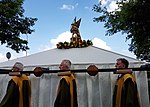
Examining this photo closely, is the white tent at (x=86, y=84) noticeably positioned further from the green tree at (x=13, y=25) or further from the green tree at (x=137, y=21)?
the green tree at (x=13, y=25)

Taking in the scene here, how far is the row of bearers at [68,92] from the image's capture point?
320 centimetres

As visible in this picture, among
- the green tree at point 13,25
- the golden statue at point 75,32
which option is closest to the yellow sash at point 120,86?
the golden statue at point 75,32

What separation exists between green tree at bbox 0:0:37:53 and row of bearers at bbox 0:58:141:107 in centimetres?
1089

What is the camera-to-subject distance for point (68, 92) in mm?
3322

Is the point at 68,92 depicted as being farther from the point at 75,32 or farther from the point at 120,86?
the point at 75,32

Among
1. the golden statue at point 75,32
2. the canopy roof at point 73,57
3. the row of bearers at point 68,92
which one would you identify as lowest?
the row of bearers at point 68,92

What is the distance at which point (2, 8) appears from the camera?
13.9 meters

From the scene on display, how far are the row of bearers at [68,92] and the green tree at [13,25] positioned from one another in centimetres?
1089

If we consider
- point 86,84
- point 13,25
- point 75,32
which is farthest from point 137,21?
point 13,25

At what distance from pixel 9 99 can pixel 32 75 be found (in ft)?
1.94

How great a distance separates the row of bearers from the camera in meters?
3.20

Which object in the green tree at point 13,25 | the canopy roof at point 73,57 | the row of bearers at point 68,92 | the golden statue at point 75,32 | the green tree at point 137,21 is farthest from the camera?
the green tree at point 13,25

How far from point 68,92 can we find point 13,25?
11762 mm

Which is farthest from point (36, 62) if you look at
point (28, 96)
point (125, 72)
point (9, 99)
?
point (125, 72)
